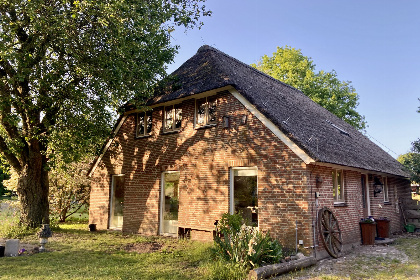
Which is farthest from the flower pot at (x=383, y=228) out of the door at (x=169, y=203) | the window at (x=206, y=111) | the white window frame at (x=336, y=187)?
the door at (x=169, y=203)

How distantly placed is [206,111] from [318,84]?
21.4 m

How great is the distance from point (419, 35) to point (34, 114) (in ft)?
55.6

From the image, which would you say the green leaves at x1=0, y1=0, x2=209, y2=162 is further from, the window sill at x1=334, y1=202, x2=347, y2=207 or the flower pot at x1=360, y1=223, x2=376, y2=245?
the flower pot at x1=360, y1=223, x2=376, y2=245

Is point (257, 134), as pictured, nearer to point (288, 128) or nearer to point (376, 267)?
point (288, 128)

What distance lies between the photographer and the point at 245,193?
1075 cm

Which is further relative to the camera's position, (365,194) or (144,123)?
(144,123)

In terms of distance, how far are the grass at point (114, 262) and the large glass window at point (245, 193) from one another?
175 cm

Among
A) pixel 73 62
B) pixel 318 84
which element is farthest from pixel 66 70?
pixel 318 84

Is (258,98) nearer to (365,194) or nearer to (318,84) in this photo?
(365,194)

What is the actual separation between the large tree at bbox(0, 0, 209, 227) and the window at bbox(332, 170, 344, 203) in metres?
7.89

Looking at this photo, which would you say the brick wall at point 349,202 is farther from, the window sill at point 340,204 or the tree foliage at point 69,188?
the tree foliage at point 69,188

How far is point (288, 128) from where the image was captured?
9.77 meters

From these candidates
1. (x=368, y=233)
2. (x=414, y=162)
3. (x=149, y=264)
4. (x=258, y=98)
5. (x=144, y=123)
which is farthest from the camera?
(x=414, y=162)

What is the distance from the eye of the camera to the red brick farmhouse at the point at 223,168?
31.7 ft
